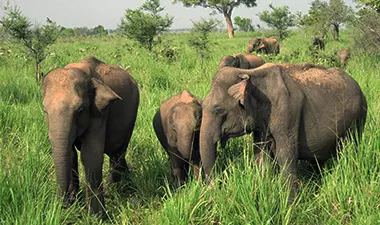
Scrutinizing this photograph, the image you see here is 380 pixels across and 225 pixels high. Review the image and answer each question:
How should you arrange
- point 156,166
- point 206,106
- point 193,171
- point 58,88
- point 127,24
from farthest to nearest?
point 127,24 → point 156,166 → point 193,171 → point 206,106 → point 58,88

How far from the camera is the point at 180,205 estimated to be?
299 cm

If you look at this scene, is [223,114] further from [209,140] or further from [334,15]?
[334,15]

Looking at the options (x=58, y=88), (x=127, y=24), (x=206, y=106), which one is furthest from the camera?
(x=127, y=24)

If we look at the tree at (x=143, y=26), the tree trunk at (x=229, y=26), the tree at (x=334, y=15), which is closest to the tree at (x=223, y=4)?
the tree trunk at (x=229, y=26)

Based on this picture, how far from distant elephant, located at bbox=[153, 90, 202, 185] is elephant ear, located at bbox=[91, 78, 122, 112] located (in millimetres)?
998

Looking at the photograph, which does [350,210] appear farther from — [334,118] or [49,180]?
[49,180]

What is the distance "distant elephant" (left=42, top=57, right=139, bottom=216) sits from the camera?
10.1 ft

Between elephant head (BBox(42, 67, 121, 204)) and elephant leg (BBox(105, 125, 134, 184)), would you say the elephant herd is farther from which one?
elephant leg (BBox(105, 125, 134, 184))

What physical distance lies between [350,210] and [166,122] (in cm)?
221

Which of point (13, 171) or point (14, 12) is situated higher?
point (14, 12)

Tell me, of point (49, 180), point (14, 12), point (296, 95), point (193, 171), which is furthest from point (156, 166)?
point (14, 12)

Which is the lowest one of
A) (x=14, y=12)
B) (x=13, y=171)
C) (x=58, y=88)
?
(x=13, y=171)

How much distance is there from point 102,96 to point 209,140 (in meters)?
1.02

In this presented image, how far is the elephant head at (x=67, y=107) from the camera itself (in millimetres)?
3074
